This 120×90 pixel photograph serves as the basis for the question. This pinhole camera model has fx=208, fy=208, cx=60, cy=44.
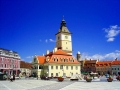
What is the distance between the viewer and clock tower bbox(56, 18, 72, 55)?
84.8 metres

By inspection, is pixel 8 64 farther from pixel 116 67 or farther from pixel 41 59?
pixel 116 67

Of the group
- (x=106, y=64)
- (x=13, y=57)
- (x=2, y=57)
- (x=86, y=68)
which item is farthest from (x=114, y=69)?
(x=2, y=57)

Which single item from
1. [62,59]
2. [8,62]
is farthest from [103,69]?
[8,62]

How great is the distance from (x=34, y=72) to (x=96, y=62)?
61788 millimetres

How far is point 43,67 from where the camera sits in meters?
71.8

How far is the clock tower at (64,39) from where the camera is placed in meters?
84.8

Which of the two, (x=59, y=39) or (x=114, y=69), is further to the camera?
(x=114, y=69)

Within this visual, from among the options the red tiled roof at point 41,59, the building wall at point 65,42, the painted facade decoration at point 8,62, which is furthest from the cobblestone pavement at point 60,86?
the building wall at point 65,42

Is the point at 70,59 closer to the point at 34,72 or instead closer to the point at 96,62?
the point at 34,72

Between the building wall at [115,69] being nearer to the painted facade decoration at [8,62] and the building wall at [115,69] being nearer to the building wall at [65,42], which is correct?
the building wall at [65,42]

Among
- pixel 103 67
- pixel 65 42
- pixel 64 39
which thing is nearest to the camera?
pixel 65 42

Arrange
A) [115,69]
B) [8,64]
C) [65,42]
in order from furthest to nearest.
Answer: [115,69]
[65,42]
[8,64]

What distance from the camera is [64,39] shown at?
85562 mm

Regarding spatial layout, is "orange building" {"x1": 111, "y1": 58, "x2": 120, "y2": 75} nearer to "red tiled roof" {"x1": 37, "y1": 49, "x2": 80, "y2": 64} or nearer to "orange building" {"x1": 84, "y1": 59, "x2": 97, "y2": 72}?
"orange building" {"x1": 84, "y1": 59, "x2": 97, "y2": 72}
